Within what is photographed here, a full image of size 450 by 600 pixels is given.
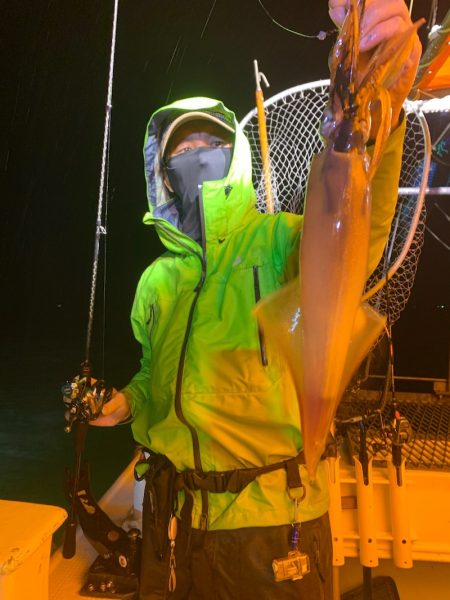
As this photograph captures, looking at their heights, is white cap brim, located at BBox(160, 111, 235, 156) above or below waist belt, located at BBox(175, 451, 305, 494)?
above

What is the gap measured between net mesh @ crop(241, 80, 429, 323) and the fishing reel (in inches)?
88.1

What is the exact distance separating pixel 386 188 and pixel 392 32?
557 millimetres

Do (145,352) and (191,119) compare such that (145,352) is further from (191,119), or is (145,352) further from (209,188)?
(191,119)

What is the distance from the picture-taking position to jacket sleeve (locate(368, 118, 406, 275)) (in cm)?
185

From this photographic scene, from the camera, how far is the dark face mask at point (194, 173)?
271 cm

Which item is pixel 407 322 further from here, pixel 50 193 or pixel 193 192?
pixel 50 193

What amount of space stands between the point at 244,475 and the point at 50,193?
10597cm

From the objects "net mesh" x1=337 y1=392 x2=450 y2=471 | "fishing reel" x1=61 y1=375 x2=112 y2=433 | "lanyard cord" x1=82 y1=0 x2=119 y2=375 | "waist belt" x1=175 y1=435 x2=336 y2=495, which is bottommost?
"net mesh" x1=337 y1=392 x2=450 y2=471

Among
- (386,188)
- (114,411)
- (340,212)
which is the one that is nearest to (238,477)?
(114,411)

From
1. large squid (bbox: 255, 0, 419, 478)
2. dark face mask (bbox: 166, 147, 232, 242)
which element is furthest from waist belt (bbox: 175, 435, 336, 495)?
dark face mask (bbox: 166, 147, 232, 242)

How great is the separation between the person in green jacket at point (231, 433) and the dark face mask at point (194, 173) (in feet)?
0.73

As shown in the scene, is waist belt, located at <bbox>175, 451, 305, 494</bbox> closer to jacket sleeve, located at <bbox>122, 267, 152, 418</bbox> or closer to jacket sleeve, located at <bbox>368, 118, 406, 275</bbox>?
jacket sleeve, located at <bbox>122, 267, 152, 418</bbox>

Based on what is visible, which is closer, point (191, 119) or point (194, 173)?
point (194, 173)

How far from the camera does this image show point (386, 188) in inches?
74.4
